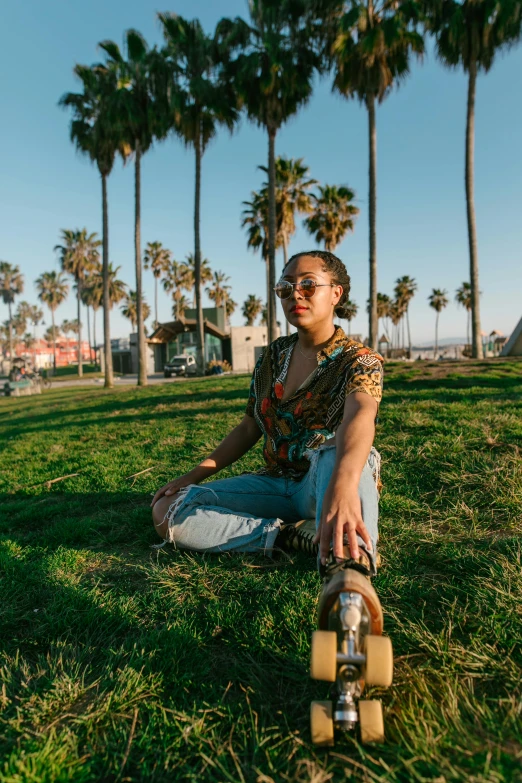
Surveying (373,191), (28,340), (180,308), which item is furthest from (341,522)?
(28,340)

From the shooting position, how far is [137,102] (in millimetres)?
21938

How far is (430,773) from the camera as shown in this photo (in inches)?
47.3

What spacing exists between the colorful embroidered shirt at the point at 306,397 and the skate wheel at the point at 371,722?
1142 mm

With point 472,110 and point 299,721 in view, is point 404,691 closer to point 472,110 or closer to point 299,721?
point 299,721

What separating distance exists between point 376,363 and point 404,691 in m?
1.31

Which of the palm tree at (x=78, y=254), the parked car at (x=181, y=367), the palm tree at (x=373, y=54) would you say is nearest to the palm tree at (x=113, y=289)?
the palm tree at (x=78, y=254)

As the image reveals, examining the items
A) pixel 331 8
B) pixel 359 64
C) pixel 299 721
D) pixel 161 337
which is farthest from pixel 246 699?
pixel 161 337

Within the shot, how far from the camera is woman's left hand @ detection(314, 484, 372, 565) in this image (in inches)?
61.6

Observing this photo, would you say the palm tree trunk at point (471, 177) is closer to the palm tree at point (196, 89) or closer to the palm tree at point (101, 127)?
the palm tree at point (196, 89)

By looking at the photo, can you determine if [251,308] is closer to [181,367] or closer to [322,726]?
[181,367]

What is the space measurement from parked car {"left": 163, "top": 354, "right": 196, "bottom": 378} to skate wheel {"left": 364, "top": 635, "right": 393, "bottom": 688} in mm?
36325

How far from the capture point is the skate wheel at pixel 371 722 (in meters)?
1.29

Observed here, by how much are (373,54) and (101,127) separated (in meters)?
12.5

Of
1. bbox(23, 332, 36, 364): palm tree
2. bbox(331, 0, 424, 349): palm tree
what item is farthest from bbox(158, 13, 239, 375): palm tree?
bbox(23, 332, 36, 364): palm tree
